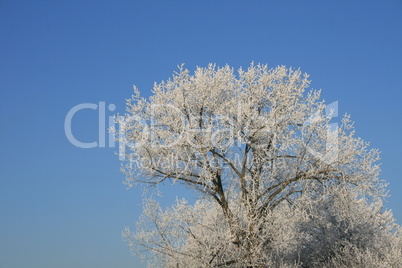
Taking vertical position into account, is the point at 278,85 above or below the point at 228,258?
above

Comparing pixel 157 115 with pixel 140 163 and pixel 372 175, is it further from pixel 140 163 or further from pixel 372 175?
pixel 372 175

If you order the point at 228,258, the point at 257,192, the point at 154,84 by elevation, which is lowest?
the point at 228,258

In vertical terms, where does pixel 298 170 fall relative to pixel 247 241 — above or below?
above

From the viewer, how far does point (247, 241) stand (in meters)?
18.9

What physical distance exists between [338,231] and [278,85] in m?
11.9

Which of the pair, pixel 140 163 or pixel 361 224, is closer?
pixel 140 163

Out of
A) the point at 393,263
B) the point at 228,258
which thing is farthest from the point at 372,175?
the point at 393,263

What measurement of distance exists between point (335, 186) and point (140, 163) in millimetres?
8961

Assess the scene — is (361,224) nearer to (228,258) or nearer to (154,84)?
(228,258)

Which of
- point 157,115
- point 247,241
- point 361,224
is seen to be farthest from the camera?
point 361,224

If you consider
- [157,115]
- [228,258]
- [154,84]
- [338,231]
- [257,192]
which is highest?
[154,84]

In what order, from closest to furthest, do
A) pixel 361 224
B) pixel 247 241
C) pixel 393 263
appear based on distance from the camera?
pixel 247 241 → pixel 393 263 → pixel 361 224

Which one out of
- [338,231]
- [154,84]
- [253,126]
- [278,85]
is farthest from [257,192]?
[338,231]

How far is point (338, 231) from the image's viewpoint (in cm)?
2752
